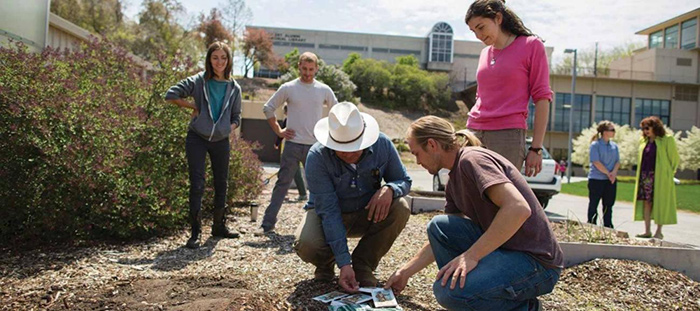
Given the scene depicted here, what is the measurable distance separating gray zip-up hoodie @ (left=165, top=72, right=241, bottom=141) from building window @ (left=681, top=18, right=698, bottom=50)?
60162 mm

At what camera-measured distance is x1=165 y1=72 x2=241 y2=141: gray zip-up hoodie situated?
5.02 meters

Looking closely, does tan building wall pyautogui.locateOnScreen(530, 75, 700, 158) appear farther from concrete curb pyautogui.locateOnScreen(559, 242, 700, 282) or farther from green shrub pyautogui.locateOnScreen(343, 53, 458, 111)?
concrete curb pyautogui.locateOnScreen(559, 242, 700, 282)

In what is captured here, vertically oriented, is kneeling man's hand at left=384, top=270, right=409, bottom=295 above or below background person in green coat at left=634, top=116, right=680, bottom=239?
below

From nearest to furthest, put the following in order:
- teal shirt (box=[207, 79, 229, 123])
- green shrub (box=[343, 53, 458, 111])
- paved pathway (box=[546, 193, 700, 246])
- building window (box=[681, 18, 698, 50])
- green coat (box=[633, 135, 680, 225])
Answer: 1. teal shirt (box=[207, 79, 229, 123])
2. green coat (box=[633, 135, 680, 225])
3. paved pathway (box=[546, 193, 700, 246])
4. building window (box=[681, 18, 698, 50])
5. green shrub (box=[343, 53, 458, 111])

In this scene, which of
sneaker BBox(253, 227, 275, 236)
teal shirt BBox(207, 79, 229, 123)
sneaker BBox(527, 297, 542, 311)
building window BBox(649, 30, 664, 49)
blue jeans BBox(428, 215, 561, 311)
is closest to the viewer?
blue jeans BBox(428, 215, 561, 311)

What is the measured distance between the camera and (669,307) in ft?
12.1

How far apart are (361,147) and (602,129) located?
593cm

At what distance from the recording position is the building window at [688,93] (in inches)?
2160

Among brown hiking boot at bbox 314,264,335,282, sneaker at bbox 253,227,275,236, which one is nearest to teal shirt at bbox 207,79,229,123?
sneaker at bbox 253,227,275,236

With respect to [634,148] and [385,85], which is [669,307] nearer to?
[634,148]

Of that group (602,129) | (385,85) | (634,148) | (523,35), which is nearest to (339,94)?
(385,85)

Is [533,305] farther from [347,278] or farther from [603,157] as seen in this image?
[603,157]

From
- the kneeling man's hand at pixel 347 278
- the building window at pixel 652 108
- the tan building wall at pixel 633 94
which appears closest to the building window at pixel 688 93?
the tan building wall at pixel 633 94

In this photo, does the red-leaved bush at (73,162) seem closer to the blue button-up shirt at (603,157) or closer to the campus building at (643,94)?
the blue button-up shirt at (603,157)
